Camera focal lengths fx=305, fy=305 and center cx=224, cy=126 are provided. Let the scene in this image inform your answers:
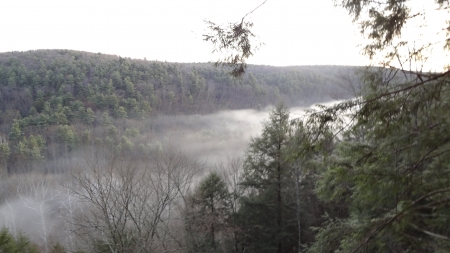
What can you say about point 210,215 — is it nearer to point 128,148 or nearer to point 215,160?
point 215,160

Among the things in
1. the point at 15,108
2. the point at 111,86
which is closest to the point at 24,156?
the point at 15,108

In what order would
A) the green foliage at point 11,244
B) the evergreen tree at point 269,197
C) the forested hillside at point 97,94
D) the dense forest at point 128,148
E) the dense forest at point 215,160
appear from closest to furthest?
the dense forest at point 215,160 < the green foliage at point 11,244 < the dense forest at point 128,148 < the evergreen tree at point 269,197 < the forested hillside at point 97,94

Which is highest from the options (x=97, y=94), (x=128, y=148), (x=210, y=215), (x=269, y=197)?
(x=97, y=94)

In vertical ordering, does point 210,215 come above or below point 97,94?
below

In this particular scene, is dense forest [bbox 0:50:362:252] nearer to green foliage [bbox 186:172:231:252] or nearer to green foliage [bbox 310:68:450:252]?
green foliage [bbox 186:172:231:252]

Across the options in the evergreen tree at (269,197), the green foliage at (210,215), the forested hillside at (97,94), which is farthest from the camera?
the forested hillside at (97,94)

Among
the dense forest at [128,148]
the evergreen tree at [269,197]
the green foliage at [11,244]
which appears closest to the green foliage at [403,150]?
the dense forest at [128,148]

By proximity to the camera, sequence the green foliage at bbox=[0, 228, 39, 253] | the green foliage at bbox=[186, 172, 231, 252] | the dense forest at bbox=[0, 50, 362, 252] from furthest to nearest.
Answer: the green foliage at bbox=[186, 172, 231, 252] → the dense forest at bbox=[0, 50, 362, 252] → the green foliage at bbox=[0, 228, 39, 253]

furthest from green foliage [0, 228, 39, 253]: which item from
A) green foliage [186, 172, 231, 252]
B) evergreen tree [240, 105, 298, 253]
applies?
evergreen tree [240, 105, 298, 253]

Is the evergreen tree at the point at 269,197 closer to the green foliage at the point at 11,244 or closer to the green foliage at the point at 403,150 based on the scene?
the green foliage at the point at 403,150

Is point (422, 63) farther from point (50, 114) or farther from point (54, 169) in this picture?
point (50, 114)

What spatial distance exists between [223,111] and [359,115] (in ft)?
170

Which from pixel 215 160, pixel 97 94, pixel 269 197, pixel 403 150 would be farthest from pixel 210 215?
pixel 97 94

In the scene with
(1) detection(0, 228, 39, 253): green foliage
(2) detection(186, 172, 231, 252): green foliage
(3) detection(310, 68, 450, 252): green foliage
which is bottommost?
(2) detection(186, 172, 231, 252): green foliage
